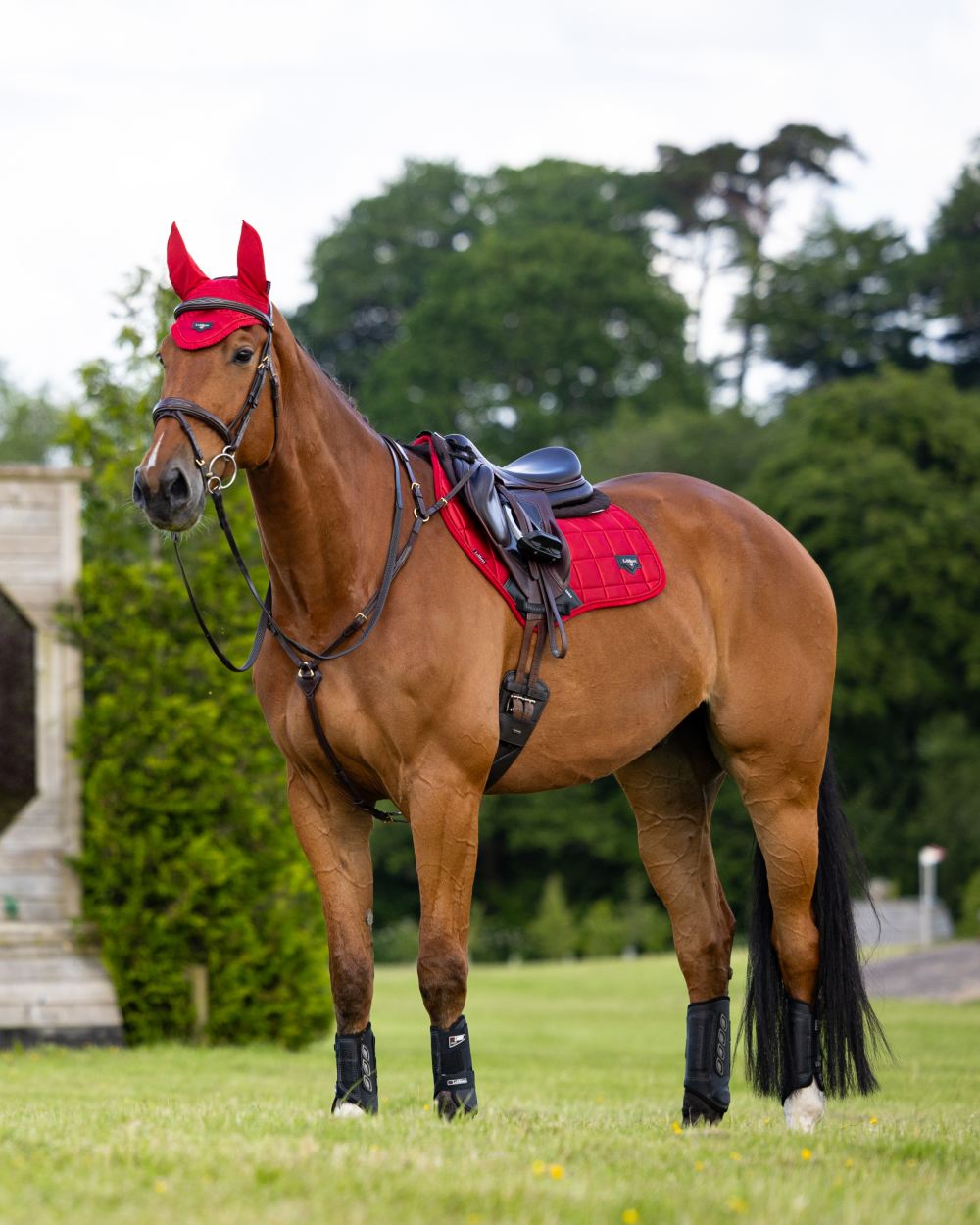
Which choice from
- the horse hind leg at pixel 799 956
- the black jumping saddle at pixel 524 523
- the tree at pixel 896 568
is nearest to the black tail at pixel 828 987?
the horse hind leg at pixel 799 956

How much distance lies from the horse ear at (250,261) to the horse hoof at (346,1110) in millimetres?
2737

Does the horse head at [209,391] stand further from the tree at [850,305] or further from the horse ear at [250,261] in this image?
the tree at [850,305]

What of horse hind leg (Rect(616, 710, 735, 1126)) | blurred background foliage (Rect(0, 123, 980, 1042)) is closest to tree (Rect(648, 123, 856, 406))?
blurred background foliage (Rect(0, 123, 980, 1042))

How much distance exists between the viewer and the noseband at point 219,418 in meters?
5.20

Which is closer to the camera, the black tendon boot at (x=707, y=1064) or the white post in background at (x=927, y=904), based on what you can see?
the black tendon boot at (x=707, y=1064)

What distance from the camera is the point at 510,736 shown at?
228 inches

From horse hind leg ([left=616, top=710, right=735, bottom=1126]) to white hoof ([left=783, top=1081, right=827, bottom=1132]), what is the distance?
281 mm

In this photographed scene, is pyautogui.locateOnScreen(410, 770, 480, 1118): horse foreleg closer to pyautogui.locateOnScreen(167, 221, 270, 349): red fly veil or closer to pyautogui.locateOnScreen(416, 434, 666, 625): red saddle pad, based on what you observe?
pyautogui.locateOnScreen(416, 434, 666, 625): red saddle pad

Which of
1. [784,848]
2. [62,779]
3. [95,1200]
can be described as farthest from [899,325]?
[95,1200]

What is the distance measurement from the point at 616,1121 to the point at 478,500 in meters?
2.47

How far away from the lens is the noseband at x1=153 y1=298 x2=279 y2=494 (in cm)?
520

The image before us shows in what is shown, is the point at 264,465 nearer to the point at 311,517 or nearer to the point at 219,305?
the point at 311,517

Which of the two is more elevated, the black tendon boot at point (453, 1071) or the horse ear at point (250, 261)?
the horse ear at point (250, 261)

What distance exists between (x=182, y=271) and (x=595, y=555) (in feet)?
6.13
